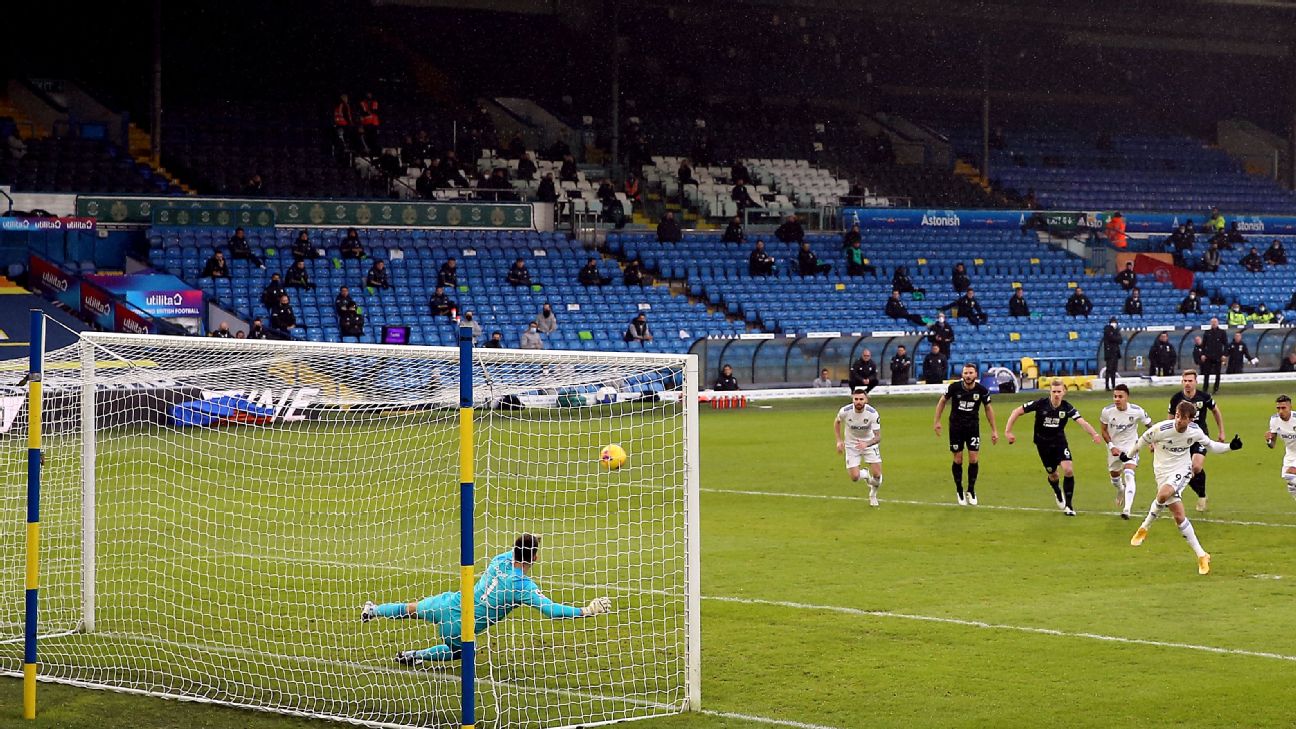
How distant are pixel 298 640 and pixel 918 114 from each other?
47828 mm

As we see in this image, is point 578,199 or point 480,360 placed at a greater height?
point 578,199

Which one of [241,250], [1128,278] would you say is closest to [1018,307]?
[1128,278]

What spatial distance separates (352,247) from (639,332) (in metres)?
7.17

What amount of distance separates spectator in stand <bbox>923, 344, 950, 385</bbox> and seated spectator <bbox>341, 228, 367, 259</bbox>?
44.5ft

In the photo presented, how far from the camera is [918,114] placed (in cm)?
5747

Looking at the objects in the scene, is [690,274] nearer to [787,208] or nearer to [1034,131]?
[787,208]

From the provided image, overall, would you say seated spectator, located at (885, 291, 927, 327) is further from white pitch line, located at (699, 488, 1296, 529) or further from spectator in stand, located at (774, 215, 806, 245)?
white pitch line, located at (699, 488, 1296, 529)

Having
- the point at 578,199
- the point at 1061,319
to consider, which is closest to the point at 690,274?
the point at 578,199

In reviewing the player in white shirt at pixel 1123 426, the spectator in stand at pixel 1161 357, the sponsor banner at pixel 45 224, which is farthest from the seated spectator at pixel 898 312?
the player in white shirt at pixel 1123 426

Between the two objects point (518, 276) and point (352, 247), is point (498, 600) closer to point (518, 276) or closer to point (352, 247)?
point (352, 247)

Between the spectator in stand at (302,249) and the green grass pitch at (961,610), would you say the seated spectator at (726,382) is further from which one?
the green grass pitch at (961,610)

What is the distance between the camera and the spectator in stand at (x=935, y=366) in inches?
1487

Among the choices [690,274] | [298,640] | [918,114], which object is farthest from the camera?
[918,114]

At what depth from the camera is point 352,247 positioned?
127ft
